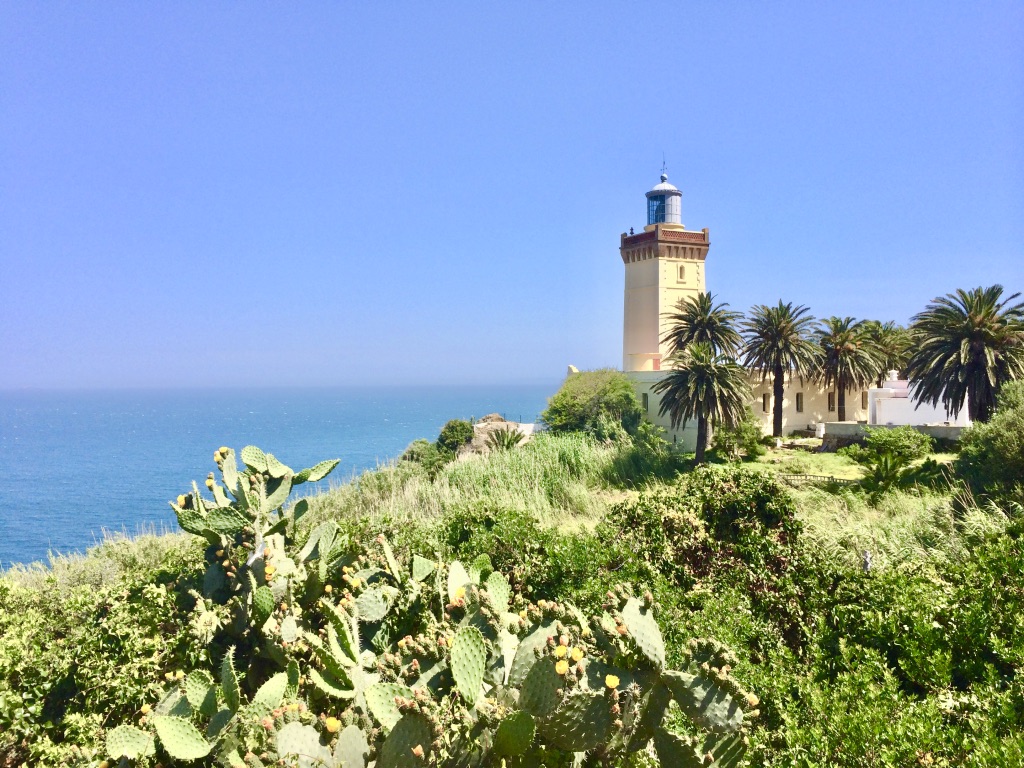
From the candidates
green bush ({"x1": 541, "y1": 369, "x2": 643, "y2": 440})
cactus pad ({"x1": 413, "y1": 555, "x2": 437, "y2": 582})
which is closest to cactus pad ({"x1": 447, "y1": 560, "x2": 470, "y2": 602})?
cactus pad ({"x1": 413, "y1": 555, "x2": 437, "y2": 582})

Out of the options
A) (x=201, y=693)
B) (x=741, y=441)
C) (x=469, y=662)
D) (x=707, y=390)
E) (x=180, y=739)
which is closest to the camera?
(x=469, y=662)

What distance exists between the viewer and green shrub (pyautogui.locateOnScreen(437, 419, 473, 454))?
34231 mm

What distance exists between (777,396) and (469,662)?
34.1m

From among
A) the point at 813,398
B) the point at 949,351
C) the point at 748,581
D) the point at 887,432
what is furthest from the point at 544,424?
the point at 748,581

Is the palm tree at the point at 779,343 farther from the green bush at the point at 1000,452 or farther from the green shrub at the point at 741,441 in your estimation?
the green bush at the point at 1000,452

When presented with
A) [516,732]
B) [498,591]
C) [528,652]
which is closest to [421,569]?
[498,591]

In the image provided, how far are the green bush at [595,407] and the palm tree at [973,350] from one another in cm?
1331

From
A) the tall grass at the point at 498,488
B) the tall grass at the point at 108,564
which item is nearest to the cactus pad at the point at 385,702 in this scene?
the tall grass at the point at 108,564

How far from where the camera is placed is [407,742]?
231 centimetres

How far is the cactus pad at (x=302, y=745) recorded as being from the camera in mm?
2436

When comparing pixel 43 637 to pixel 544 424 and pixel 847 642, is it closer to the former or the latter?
pixel 847 642

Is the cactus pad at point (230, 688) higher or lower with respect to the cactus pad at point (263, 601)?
lower

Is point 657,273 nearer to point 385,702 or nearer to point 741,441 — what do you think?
point 741,441

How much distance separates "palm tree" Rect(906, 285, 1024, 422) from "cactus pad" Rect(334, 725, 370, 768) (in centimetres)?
2727
